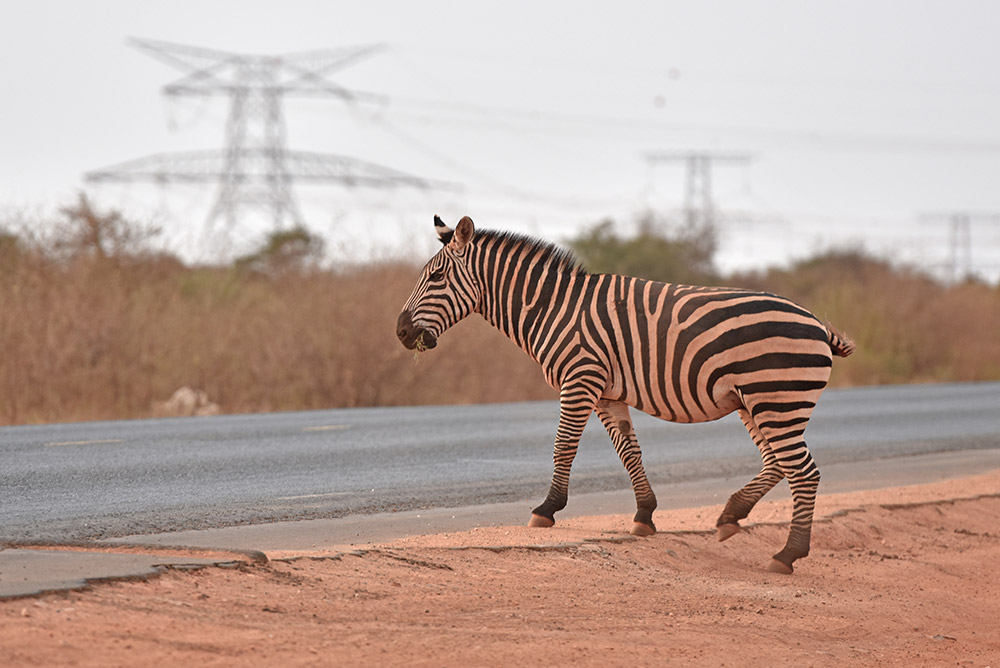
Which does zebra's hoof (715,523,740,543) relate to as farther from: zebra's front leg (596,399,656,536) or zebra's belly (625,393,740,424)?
zebra's belly (625,393,740,424)

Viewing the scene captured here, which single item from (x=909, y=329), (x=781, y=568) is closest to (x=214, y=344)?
(x=781, y=568)

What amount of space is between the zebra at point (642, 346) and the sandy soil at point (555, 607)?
63cm

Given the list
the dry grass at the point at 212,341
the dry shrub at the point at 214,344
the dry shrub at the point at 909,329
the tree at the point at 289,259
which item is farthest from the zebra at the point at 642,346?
the dry shrub at the point at 909,329

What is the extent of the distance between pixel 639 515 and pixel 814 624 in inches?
75.6

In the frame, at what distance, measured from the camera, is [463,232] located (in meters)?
9.19

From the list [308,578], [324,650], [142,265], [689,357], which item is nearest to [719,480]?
[689,357]

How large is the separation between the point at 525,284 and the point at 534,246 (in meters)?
0.33

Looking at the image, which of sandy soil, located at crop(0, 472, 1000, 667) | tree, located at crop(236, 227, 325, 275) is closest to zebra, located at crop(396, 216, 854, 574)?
sandy soil, located at crop(0, 472, 1000, 667)

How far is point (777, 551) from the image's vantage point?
30.5 ft

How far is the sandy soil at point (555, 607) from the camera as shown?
5602 mm

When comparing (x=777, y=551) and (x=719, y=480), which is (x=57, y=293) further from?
(x=777, y=551)

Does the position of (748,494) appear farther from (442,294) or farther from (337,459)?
(337,459)

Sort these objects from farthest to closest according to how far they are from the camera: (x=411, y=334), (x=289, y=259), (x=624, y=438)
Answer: (x=289, y=259)
(x=411, y=334)
(x=624, y=438)

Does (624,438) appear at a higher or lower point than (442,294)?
lower
